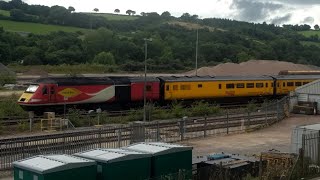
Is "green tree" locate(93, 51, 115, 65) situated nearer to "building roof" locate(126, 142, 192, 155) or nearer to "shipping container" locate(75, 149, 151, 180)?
"building roof" locate(126, 142, 192, 155)

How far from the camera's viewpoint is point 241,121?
3344 cm

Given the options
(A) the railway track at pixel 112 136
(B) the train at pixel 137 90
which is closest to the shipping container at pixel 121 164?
(A) the railway track at pixel 112 136

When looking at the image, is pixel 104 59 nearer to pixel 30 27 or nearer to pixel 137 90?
pixel 30 27

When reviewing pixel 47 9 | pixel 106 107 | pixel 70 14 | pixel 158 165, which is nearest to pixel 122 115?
pixel 106 107

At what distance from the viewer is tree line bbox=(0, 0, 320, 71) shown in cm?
9212

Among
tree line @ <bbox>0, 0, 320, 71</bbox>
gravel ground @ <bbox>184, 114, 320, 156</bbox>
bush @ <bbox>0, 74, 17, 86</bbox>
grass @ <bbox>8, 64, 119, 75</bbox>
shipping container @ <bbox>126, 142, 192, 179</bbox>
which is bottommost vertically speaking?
gravel ground @ <bbox>184, 114, 320, 156</bbox>

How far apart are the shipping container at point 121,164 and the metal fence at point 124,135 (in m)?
6.59

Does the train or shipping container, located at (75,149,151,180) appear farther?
the train

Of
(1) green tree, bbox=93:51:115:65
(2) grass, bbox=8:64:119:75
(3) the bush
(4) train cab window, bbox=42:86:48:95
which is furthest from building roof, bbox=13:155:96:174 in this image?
(1) green tree, bbox=93:51:115:65

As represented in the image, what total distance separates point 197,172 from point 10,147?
8338 millimetres

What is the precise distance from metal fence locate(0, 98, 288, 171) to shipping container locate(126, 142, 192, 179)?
6.55m

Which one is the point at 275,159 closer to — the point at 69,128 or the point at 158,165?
the point at 158,165

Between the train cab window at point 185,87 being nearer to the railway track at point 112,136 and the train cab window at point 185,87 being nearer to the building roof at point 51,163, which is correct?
the railway track at point 112,136

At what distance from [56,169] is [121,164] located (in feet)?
6.71
